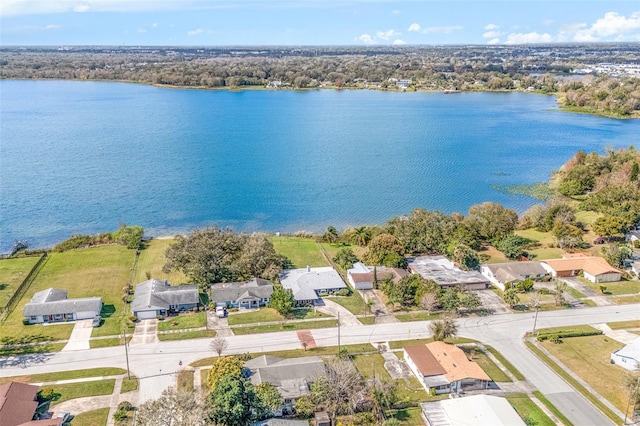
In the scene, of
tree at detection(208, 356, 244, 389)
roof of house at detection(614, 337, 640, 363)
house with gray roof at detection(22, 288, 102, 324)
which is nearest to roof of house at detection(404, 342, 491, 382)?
roof of house at detection(614, 337, 640, 363)

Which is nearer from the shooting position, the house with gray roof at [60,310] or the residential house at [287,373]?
the residential house at [287,373]

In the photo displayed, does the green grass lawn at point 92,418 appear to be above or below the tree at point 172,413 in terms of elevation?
below

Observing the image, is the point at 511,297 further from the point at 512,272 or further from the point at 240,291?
the point at 240,291

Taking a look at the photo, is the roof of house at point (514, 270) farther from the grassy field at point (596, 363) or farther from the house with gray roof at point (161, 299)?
the house with gray roof at point (161, 299)

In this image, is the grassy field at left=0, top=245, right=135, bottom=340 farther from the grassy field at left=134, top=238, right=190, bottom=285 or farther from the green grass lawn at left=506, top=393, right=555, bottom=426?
the green grass lawn at left=506, top=393, right=555, bottom=426

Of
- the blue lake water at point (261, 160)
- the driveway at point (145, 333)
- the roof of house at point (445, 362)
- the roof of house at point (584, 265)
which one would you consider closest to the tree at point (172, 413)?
the driveway at point (145, 333)

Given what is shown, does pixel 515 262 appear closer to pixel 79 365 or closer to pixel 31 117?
pixel 79 365
